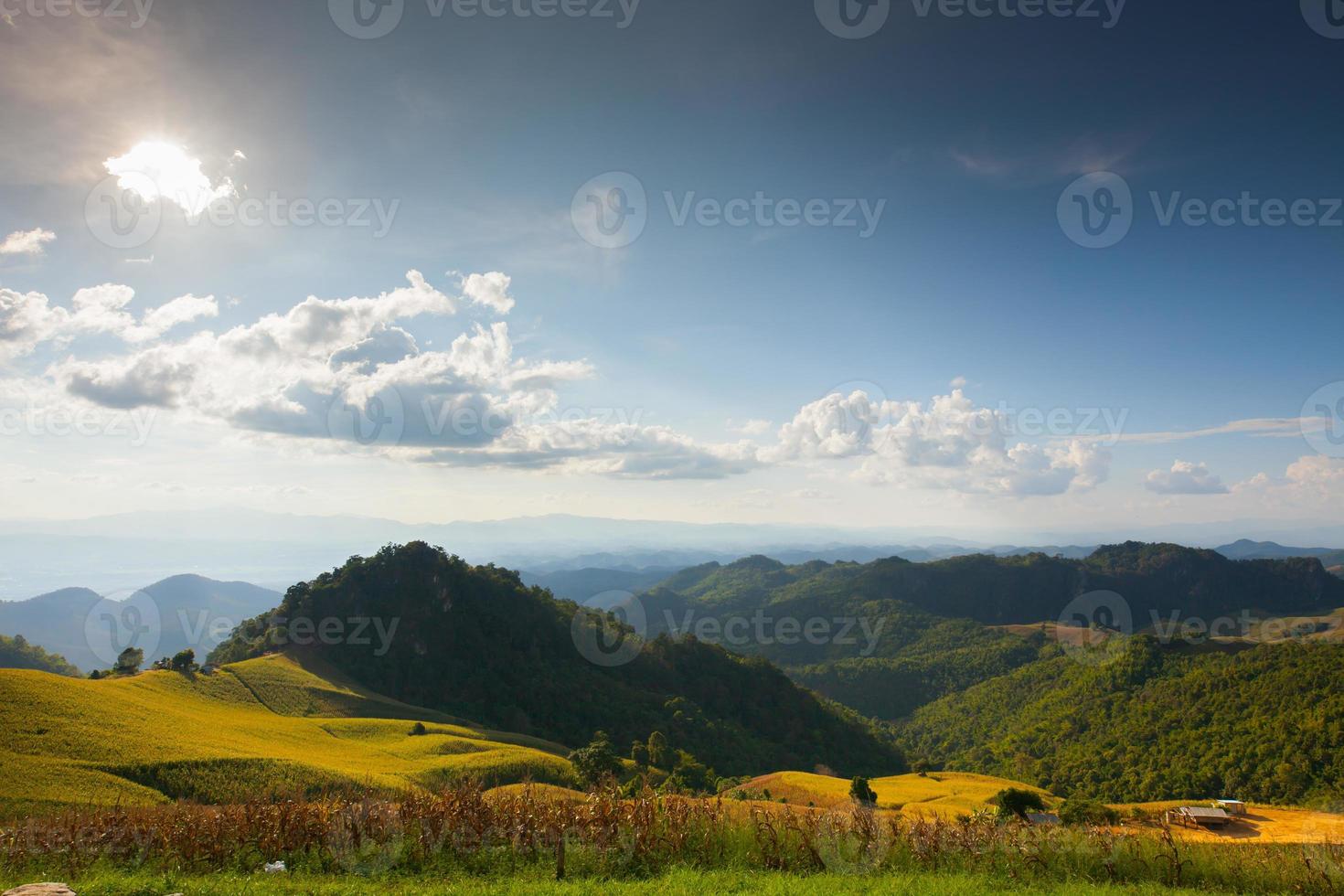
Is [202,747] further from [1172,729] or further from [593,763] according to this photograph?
[1172,729]

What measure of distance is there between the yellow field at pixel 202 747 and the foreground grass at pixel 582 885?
2.38m

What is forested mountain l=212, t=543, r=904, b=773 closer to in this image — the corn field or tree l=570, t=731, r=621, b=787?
tree l=570, t=731, r=621, b=787

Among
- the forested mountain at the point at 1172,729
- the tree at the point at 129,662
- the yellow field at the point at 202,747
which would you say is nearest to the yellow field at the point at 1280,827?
the forested mountain at the point at 1172,729

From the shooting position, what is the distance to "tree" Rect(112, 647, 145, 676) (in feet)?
180

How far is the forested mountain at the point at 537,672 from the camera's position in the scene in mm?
78875

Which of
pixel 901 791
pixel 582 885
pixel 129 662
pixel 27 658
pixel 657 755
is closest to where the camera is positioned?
pixel 582 885

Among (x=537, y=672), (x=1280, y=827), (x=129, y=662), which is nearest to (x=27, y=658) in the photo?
(x=129, y=662)

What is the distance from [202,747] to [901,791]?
48590mm

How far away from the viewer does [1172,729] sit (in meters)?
84.5

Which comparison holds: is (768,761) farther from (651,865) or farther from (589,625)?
(651,865)

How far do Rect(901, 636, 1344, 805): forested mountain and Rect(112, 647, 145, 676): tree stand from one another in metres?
96.3

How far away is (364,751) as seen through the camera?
40375 mm

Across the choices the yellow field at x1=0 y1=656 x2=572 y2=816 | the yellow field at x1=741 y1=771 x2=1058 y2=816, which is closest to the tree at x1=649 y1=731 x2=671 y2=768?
the yellow field at x1=741 y1=771 x2=1058 y2=816

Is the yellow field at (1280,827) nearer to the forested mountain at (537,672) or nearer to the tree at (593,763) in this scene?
the tree at (593,763)
